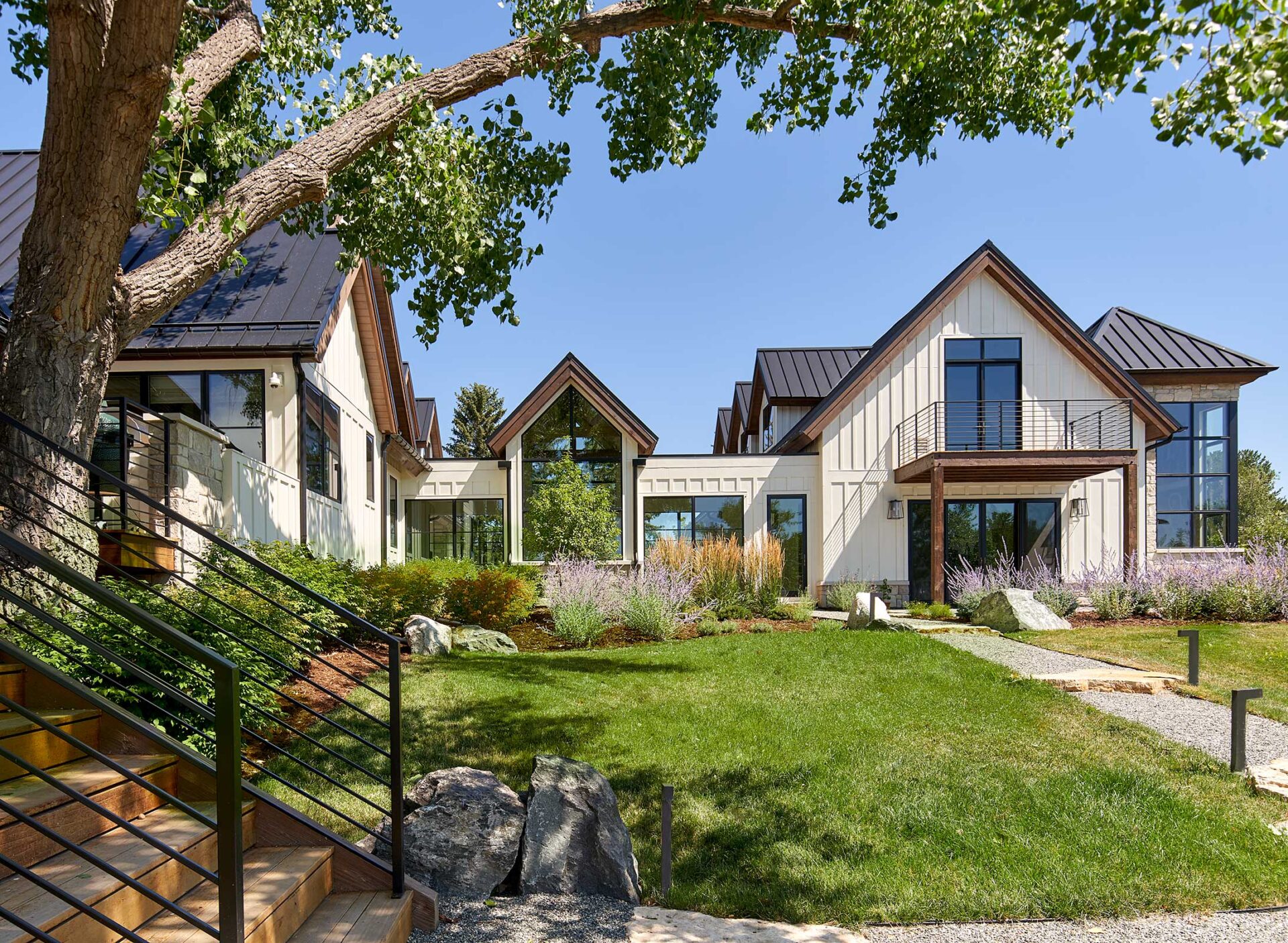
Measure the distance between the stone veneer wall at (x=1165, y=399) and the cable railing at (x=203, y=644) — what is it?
1794cm

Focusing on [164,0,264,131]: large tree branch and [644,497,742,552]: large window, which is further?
[644,497,742,552]: large window

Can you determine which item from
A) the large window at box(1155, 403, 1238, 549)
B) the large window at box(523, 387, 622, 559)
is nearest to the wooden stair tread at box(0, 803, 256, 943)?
the large window at box(523, 387, 622, 559)

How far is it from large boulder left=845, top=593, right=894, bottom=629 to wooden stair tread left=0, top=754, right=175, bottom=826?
34.0ft

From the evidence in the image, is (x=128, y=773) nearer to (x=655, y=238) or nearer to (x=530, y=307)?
(x=530, y=307)

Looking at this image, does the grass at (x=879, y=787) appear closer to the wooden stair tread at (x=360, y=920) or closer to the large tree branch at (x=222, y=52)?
the wooden stair tread at (x=360, y=920)

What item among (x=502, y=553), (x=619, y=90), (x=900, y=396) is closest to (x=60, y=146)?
(x=619, y=90)

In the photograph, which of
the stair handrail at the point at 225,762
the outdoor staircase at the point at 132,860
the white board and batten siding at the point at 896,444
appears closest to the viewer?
the stair handrail at the point at 225,762

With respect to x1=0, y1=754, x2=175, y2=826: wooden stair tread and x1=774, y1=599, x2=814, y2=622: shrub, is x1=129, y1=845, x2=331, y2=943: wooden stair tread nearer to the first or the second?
x1=0, y1=754, x2=175, y2=826: wooden stair tread

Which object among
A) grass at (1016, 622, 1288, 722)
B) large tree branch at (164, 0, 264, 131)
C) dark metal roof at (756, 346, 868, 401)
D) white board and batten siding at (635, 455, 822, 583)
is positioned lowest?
grass at (1016, 622, 1288, 722)

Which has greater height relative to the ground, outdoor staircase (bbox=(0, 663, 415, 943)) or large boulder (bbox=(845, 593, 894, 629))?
outdoor staircase (bbox=(0, 663, 415, 943))

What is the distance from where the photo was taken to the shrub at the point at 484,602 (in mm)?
11688

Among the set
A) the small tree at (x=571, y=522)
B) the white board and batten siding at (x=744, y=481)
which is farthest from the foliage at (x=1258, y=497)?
the small tree at (x=571, y=522)

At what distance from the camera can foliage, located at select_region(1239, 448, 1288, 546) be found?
32.5 m

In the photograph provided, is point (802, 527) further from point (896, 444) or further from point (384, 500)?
point (384, 500)
